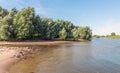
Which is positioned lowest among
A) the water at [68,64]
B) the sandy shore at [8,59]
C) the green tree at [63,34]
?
the water at [68,64]

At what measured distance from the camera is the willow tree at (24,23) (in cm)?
7769

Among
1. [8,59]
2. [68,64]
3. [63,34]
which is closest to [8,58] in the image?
[8,59]

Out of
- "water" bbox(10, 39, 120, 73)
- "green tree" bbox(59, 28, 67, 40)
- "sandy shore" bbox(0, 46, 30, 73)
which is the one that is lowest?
"water" bbox(10, 39, 120, 73)

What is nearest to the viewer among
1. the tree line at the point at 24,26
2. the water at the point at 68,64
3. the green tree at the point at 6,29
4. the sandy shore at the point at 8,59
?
the sandy shore at the point at 8,59

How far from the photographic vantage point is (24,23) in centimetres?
8000

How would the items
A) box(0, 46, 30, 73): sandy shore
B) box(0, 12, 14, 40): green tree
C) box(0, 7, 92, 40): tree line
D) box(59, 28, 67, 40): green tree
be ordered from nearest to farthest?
box(0, 46, 30, 73): sandy shore, box(0, 12, 14, 40): green tree, box(0, 7, 92, 40): tree line, box(59, 28, 67, 40): green tree

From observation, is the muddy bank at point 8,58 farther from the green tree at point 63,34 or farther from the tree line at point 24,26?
the green tree at point 63,34

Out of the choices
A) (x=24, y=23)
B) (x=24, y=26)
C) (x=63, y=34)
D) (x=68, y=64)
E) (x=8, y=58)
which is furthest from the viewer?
(x=63, y=34)

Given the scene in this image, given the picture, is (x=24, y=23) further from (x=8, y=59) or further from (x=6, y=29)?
(x=8, y=59)

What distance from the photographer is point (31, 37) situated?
85.9 metres

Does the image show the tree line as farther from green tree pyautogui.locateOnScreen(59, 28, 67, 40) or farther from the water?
the water

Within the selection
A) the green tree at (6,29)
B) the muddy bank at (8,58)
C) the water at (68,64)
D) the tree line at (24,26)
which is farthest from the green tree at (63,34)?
the muddy bank at (8,58)

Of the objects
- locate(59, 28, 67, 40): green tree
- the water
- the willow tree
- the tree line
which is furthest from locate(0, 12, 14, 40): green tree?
locate(59, 28, 67, 40): green tree

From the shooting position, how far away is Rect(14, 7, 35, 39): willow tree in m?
77.7
